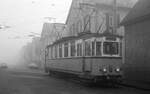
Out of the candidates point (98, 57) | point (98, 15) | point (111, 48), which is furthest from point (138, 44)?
point (98, 15)

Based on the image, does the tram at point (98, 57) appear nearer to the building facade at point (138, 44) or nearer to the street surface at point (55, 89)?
the street surface at point (55, 89)

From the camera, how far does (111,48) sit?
17.1 metres

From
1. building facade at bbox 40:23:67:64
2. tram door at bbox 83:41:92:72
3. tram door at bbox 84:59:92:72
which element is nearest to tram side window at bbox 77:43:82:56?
tram door at bbox 83:41:92:72

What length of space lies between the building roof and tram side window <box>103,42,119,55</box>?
3555 mm

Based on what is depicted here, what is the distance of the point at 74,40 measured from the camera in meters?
19.5

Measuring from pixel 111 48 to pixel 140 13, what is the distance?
15.7 feet

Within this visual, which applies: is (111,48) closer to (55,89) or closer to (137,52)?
(137,52)

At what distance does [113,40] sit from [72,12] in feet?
76.4

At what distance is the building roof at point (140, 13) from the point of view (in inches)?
747

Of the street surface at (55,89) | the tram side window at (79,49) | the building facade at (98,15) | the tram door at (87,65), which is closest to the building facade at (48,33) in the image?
the building facade at (98,15)

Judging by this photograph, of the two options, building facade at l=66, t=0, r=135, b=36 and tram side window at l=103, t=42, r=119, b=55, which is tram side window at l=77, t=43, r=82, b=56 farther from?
building facade at l=66, t=0, r=135, b=36

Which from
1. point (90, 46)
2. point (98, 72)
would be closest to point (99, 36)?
point (90, 46)

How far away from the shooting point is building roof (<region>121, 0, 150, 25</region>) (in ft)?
62.2

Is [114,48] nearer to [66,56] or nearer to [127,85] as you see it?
[127,85]
